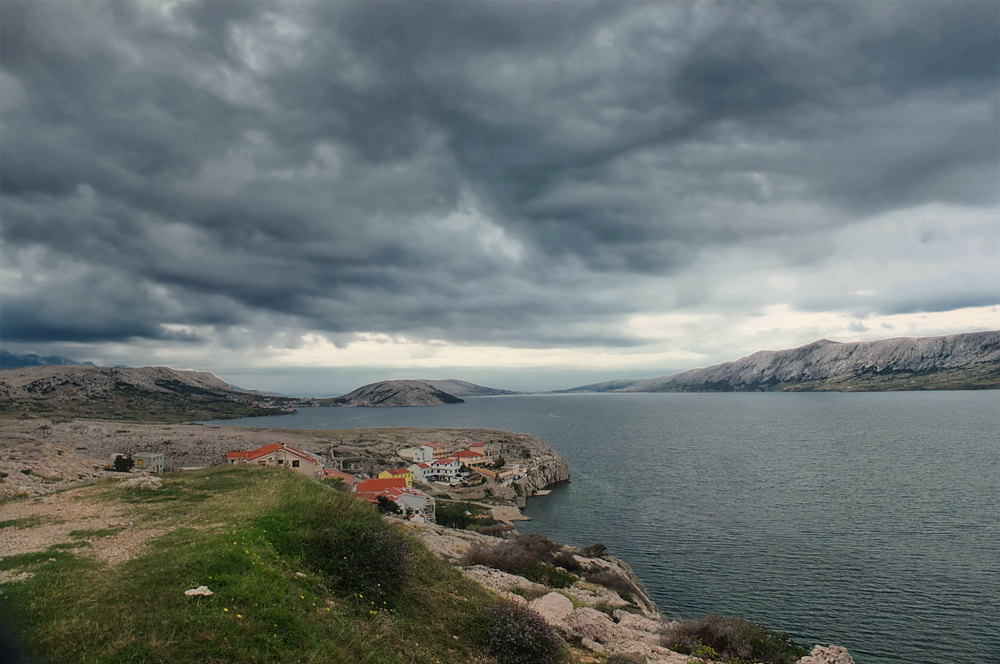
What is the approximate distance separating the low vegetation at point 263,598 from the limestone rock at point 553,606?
352cm

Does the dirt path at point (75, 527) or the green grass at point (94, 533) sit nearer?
the dirt path at point (75, 527)

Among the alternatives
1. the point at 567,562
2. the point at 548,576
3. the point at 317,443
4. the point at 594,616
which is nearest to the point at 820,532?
the point at 567,562

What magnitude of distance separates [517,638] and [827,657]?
64.1 feet

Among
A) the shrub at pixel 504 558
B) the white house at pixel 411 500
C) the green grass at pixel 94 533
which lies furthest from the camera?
the white house at pixel 411 500

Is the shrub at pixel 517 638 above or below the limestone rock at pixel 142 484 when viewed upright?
below

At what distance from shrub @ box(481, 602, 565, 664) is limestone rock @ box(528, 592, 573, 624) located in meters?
5.38

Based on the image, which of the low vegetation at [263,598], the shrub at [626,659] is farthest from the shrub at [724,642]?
the low vegetation at [263,598]

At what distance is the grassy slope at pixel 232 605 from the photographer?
9.27m

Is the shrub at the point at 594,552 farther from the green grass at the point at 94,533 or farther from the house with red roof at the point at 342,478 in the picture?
the green grass at the point at 94,533

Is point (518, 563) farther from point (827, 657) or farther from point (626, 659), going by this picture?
point (827, 657)

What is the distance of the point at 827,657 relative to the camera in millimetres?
23797

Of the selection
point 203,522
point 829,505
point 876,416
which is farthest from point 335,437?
point 876,416

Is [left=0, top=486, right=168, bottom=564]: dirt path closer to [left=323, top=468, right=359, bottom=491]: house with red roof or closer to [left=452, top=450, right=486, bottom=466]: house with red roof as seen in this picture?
[left=323, top=468, right=359, bottom=491]: house with red roof

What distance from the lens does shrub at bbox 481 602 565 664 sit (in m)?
14.2
